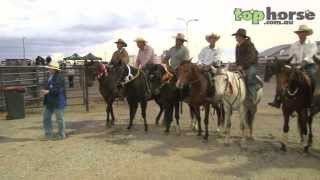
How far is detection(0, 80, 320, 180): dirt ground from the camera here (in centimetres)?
810

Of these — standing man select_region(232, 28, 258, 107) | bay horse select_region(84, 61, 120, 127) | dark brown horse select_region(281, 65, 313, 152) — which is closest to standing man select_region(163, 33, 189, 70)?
bay horse select_region(84, 61, 120, 127)

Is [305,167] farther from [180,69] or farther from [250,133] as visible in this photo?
[180,69]

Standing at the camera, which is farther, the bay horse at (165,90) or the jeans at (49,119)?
the bay horse at (165,90)

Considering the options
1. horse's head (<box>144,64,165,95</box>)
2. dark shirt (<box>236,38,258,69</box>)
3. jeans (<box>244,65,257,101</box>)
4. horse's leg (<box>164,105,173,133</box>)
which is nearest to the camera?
dark shirt (<box>236,38,258,69</box>)

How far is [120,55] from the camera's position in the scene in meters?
13.1

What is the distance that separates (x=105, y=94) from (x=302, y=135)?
5.77 m

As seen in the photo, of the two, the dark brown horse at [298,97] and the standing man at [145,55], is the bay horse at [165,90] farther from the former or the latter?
the dark brown horse at [298,97]

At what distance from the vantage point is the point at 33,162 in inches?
356

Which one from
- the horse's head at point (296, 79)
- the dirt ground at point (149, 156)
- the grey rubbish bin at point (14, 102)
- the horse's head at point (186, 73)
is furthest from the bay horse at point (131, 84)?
the grey rubbish bin at point (14, 102)

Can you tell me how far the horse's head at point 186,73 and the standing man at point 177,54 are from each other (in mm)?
1142

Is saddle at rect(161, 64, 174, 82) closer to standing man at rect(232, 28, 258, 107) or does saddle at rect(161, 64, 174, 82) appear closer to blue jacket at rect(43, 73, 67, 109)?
standing man at rect(232, 28, 258, 107)

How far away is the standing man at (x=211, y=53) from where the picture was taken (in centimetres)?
1170

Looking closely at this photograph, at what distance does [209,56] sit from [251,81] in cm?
146

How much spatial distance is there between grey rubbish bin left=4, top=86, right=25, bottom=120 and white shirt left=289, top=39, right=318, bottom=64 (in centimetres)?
977
